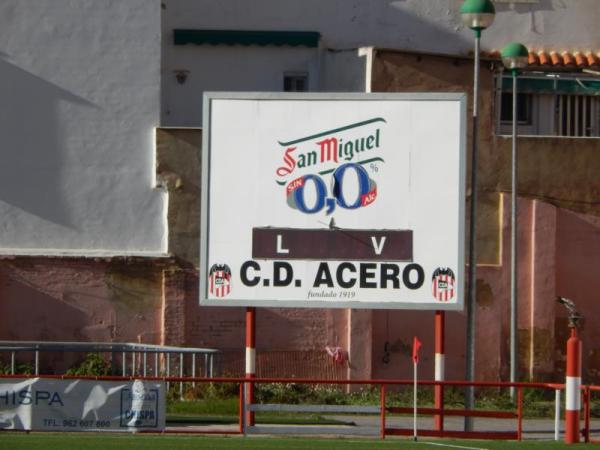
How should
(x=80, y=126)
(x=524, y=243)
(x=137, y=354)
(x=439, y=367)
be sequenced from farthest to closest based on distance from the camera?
1. (x=524, y=243)
2. (x=80, y=126)
3. (x=137, y=354)
4. (x=439, y=367)

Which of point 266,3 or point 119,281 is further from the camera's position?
point 266,3

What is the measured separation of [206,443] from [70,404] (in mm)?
2386

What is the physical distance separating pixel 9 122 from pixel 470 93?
9.27 m

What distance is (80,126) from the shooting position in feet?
101

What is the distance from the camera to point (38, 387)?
2158 centimetres

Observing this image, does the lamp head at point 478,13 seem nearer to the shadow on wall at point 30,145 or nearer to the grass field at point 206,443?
the grass field at point 206,443

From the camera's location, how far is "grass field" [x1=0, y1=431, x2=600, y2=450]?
19391 mm

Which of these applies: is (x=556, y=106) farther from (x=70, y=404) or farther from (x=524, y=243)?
(x=70, y=404)

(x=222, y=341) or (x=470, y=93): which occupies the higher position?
(x=470, y=93)

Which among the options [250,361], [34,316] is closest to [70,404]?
[250,361]

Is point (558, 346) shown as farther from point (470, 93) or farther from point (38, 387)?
point (38, 387)

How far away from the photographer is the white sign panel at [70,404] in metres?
21.6

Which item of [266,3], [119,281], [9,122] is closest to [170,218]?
[119,281]

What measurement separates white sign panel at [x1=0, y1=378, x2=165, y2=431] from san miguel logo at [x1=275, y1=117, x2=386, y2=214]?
13.4ft
